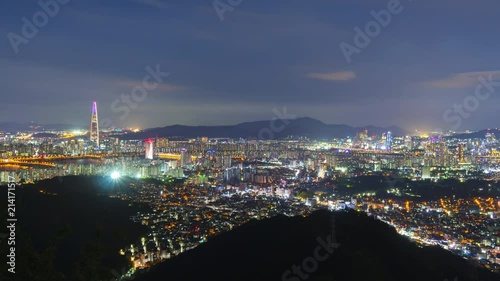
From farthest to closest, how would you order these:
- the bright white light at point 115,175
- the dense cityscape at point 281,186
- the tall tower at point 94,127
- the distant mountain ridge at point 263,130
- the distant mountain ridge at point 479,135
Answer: the distant mountain ridge at point 263,130
the distant mountain ridge at point 479,135
the tall tower at point 94,127
the bright white light at point 115,175
the dense cityscape at point 281,186

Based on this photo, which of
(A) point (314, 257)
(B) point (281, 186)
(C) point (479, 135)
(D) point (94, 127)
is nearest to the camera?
(A) point (314, 257)

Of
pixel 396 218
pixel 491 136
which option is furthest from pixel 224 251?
pixel 491 136

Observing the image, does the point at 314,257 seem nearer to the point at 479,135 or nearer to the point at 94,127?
the point at 94,127

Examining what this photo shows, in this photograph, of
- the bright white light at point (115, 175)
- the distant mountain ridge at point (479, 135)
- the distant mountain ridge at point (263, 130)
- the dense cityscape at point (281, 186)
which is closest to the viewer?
the dense cityscape at point (281, 186)


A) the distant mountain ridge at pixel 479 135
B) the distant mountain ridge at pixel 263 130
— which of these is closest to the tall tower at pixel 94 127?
the distant mountain ridge at pixel 263 130

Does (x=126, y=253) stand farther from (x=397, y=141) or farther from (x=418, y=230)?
(x=397, y=141)

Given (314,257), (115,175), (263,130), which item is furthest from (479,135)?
(314,257)

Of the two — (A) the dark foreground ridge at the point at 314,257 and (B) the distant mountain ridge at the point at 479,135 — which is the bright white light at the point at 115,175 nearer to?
(A) the dark foreground ridge at the point at 314,257
